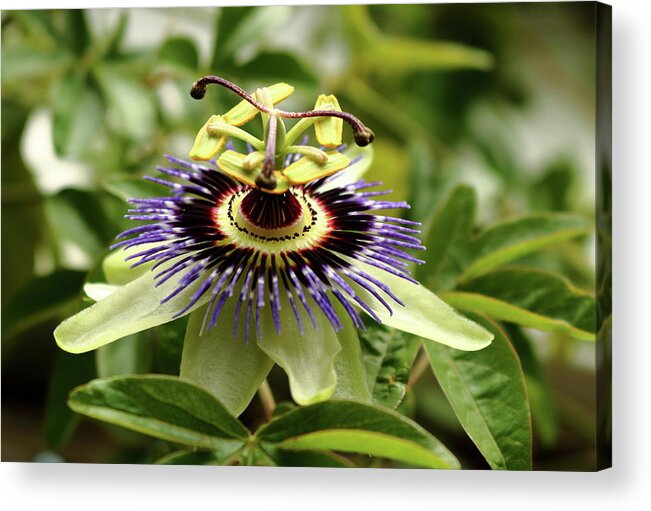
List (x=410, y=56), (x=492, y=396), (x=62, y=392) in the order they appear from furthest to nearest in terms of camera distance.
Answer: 1. (x=410, y=56)
2. (x=62, y=392)
3. (x=492, y=396)

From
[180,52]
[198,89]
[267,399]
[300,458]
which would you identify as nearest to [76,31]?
[180,52]

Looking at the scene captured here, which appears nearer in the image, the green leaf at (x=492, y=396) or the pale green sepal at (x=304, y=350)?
the pale green sepal at (x=304, y=350)

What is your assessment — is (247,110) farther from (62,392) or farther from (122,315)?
(62,392)

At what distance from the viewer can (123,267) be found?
120 centimetres

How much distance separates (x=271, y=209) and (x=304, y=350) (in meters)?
0.21

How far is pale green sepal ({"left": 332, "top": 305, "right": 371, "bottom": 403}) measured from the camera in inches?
42.6

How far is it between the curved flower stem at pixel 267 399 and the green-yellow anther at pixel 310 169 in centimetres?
32

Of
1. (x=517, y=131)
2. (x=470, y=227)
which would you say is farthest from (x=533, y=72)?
(x=470, y=227)

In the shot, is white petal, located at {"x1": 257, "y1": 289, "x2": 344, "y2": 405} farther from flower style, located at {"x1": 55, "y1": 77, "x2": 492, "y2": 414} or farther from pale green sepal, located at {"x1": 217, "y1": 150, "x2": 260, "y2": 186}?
pale green sepal, located at {"x1": 217, "y1": 150, "x2": 260, "y2": 186}

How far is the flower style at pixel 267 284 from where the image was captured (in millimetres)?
1073

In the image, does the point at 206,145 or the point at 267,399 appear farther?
the point at 267,399

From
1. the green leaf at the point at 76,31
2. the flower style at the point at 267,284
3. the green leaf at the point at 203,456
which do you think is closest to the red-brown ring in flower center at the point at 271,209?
the flower style at the point at 267,284

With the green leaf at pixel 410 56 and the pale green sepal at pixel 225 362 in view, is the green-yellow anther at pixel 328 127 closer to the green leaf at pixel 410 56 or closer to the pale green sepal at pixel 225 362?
the pale green sepal at pixel 225 362

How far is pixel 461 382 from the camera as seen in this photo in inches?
48.9
